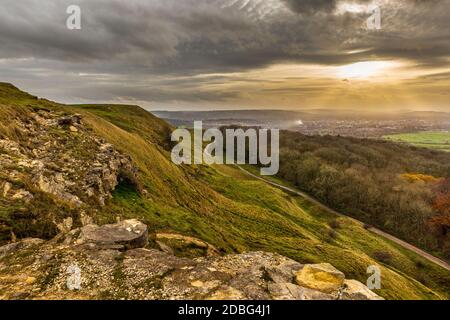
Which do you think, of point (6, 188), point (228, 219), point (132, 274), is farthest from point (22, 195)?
point (228, 219)

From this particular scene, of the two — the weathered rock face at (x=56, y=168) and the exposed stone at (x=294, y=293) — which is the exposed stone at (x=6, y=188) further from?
the exposed stone at (x=294, y=293)

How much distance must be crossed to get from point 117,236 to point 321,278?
39.0ft

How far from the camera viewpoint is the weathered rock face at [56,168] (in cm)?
1995

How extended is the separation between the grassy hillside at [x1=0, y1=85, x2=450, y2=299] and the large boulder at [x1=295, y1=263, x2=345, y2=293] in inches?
583

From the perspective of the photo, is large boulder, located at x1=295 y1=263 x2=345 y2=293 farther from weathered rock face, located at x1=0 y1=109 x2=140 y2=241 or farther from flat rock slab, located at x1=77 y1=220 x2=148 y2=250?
weathered rock face, located at x1=0 y1=109 x2=140 y2=241

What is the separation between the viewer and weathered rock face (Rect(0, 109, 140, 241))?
19953 millimetres

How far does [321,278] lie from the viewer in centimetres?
1469

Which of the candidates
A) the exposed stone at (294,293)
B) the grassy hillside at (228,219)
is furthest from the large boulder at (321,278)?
the grassy hillside at (228,219)

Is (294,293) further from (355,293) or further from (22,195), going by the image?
(22,195)

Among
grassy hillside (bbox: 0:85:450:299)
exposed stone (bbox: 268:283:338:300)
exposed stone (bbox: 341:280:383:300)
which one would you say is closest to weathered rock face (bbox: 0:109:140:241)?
grassy hillside (bbox: 0:85:450:299)

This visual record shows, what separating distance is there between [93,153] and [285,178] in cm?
13021

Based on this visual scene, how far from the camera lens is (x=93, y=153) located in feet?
111
